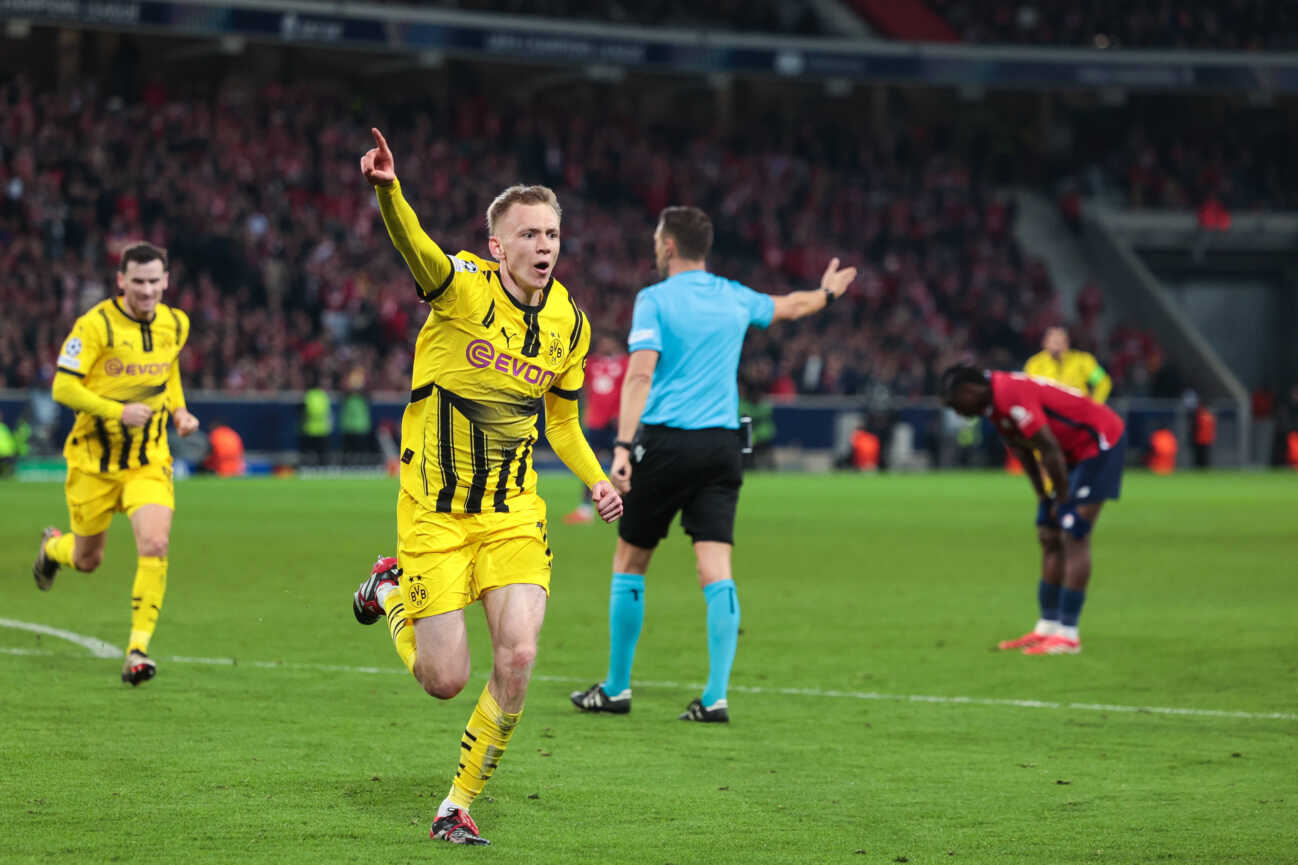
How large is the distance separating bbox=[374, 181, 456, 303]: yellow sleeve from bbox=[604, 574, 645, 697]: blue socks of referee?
2.87 metres

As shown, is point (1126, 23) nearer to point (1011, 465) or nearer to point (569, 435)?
point (1011, 465)

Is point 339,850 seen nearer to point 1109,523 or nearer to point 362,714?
point 362,714

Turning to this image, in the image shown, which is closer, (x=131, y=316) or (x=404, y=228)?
(x=404, y=228)

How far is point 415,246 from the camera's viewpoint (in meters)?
5.32

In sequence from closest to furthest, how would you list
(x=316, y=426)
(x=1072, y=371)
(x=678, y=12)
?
(x=1072, y=371) → (x=316, y=426) → (x=678, y=12)

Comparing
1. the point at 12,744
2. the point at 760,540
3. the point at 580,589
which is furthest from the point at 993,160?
the point at 12,744

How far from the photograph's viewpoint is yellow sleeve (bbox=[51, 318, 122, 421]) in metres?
8.83

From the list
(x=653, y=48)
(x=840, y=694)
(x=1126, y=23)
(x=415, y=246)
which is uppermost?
(x=1126, y=23)

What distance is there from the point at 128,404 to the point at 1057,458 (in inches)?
197

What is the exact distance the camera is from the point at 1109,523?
2203cm

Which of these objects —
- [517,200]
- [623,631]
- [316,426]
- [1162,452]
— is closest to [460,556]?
[517,200]

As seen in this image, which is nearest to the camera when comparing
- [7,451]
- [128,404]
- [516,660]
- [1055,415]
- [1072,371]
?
[516,660]

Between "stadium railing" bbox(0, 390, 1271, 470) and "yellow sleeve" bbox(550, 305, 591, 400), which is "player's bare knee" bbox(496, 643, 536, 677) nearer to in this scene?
"yellow sleeve" bbox(550, 305, 591, 400)

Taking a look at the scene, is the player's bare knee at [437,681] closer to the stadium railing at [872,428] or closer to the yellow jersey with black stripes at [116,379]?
the yellow jersey with black stripes at [116,379]
